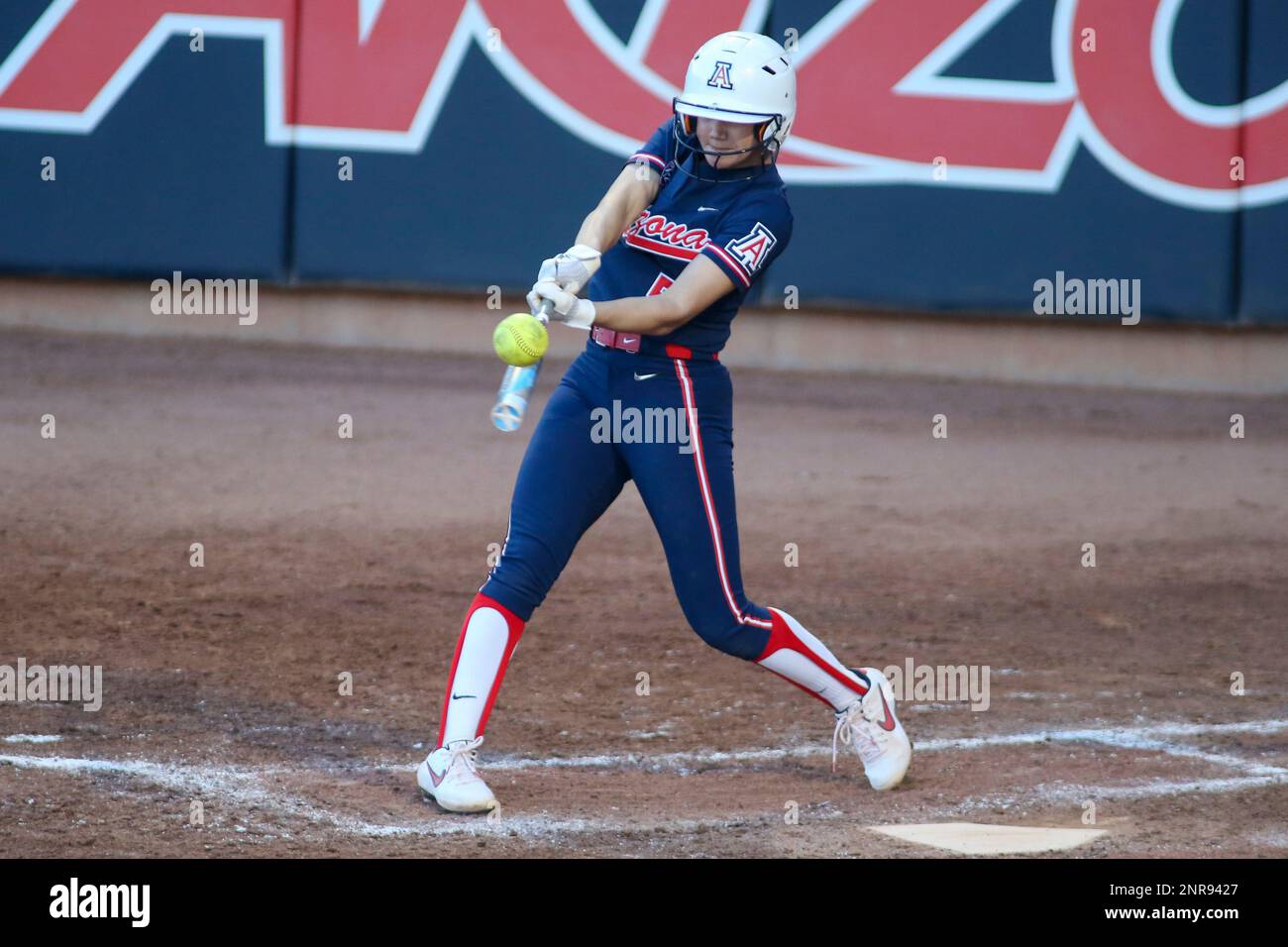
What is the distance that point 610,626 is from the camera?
632cm

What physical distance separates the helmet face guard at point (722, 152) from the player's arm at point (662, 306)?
34cm

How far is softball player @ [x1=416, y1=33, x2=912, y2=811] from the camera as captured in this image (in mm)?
4215

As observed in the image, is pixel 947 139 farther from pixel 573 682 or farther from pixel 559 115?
pixel 573 682

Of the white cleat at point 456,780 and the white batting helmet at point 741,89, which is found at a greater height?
the white batting helmet at point 741,89

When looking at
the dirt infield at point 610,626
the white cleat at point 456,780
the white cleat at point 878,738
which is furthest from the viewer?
the white cleat at point 878,738

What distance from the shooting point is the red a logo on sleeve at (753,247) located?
419 centimetres

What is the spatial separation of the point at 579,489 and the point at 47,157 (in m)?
9.52

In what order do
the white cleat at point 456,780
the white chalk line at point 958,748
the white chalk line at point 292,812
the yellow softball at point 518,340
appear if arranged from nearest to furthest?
the yellow softball at point 518,340 → the white chalk line at point 292,812 → the white cleat at point 456,780 → the white chalk line at point 958,748

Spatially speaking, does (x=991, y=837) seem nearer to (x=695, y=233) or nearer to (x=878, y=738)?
(x=878, y=738)

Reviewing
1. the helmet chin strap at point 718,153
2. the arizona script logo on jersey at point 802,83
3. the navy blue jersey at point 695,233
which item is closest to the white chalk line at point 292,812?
the navy blue jersey at point 695,233

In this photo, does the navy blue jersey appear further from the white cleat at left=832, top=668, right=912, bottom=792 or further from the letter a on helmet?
the white cleat at left=832, top=668, right=912, bottom=792

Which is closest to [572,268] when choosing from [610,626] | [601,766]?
[601,766]

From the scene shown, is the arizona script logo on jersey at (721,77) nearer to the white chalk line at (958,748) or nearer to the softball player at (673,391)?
Answer: the softball player at (673,391)

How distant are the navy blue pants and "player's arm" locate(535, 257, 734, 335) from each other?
208mm
